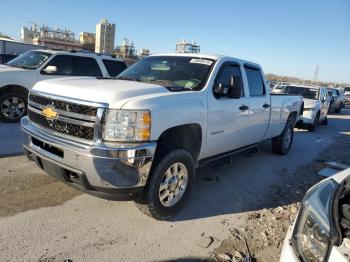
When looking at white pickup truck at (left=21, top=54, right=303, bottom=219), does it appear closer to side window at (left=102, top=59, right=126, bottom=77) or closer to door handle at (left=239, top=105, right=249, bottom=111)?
door handle at (left=239, top=105, right=249, bottom=111)

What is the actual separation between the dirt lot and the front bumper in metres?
0.51

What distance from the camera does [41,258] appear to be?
313 cm

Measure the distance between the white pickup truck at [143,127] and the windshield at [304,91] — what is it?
9.84 m

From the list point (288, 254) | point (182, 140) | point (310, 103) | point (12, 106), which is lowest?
point (12, 106)

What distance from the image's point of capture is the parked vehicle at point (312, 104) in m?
12.7

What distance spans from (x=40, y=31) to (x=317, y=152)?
6993 cm

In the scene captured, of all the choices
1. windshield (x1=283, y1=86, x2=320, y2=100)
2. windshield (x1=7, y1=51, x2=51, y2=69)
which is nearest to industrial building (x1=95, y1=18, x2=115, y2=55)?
windshield (x1=283, y1=86, x2=320, y2=100)

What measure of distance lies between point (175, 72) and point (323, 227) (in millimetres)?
3299

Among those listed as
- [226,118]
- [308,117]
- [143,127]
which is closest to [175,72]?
[226,118]

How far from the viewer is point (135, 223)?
3.97 m

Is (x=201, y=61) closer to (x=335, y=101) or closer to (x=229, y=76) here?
(x=229, y=76)

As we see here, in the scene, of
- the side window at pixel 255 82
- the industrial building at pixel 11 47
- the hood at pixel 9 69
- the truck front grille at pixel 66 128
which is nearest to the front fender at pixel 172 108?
the truck front grille at pixel 66 128

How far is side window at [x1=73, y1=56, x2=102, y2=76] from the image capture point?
373 inches

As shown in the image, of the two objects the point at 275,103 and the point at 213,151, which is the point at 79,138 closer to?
the point at 213,151
